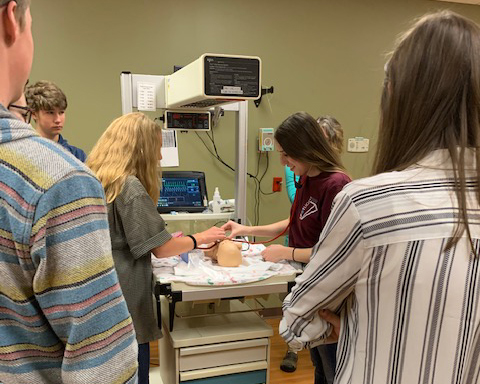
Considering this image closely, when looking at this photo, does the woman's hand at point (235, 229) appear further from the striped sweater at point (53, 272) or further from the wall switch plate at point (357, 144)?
the wall switch plate at point (357, 144)

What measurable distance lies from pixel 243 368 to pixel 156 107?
1.33m

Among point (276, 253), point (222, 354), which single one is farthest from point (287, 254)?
point (222, 354)

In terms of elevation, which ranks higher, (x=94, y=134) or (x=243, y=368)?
(x=94, y=134)

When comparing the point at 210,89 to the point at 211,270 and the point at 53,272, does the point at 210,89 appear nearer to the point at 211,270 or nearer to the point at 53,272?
the point at 211,270

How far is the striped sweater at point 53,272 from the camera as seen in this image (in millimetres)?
520

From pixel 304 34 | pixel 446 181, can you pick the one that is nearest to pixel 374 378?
pixel 446 181

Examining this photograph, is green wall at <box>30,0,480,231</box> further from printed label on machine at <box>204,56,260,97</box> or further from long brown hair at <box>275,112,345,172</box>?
printed label on machine at <box>204,56,260,97</box>

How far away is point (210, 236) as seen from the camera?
69.1 inches

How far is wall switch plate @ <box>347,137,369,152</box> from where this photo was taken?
3.65 m

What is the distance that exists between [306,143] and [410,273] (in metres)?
1.15

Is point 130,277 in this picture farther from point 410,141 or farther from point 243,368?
point 410,141

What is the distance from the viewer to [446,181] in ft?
2.25

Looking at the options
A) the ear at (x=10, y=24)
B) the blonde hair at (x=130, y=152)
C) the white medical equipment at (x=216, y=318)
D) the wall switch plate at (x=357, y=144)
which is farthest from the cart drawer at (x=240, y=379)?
the wall switch plate at (x=357, y=144)

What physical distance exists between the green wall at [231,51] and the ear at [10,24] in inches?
93.1
